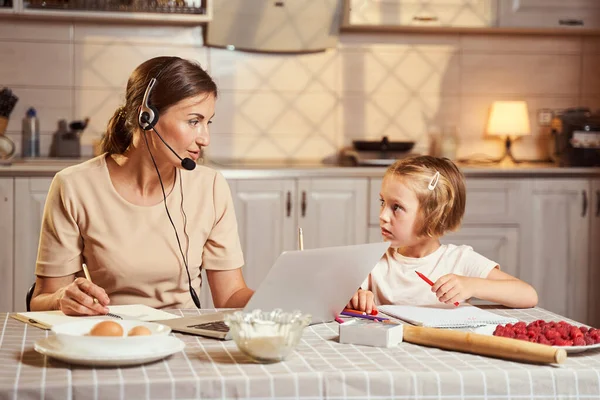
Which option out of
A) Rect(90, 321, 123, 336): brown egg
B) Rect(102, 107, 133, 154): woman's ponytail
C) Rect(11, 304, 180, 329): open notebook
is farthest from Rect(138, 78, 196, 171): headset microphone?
Rect(90, 321, 123, 336): brown egg

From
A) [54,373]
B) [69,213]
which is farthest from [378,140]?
[54,373]

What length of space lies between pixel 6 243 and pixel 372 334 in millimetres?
2559

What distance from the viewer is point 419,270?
2.11 meters

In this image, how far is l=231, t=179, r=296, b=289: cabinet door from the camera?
12.4 ft

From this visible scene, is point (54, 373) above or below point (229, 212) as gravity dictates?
below

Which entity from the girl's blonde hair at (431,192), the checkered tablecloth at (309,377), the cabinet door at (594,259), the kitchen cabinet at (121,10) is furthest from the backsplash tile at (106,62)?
the checkered tablecloth at (309,377)

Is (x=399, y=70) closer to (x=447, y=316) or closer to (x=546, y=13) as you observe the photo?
(x=546, y=13)

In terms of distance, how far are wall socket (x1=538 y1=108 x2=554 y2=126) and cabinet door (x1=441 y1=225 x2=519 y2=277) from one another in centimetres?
84

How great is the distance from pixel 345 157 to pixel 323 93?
342 millimetres

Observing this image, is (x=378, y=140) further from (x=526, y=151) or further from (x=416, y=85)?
(x=526, y=151)

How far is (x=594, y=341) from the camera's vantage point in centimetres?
142

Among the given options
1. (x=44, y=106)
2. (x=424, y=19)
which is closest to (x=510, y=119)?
(x=424, y=19)

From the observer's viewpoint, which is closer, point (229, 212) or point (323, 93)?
point (229, 212)

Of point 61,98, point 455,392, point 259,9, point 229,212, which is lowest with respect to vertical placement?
point 455,392
